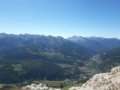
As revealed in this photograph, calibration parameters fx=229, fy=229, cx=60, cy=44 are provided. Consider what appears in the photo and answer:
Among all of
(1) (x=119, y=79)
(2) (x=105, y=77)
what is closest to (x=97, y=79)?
(2) (x=105, y=77)

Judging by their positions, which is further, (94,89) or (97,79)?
(97,79)

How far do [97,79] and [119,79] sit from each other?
28.8 m

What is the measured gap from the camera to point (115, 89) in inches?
4043

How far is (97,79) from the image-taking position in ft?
452

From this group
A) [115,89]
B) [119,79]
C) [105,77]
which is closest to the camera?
[115,89]

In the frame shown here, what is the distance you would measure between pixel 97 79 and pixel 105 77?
5.95 meters

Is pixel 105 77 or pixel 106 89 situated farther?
pixel 105 77

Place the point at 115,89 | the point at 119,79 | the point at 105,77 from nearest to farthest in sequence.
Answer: the point at 115,89 → the point at 119,79 → the point at 105,77

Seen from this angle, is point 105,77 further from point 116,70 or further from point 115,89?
point 115,89

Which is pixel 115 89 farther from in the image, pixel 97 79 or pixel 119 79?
pixel 97 79

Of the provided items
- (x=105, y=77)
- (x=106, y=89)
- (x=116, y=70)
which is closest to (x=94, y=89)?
(x=106, y=89)

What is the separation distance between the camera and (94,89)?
109 metres

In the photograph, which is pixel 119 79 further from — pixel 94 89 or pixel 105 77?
pixel 105 77

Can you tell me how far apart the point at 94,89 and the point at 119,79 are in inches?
513
